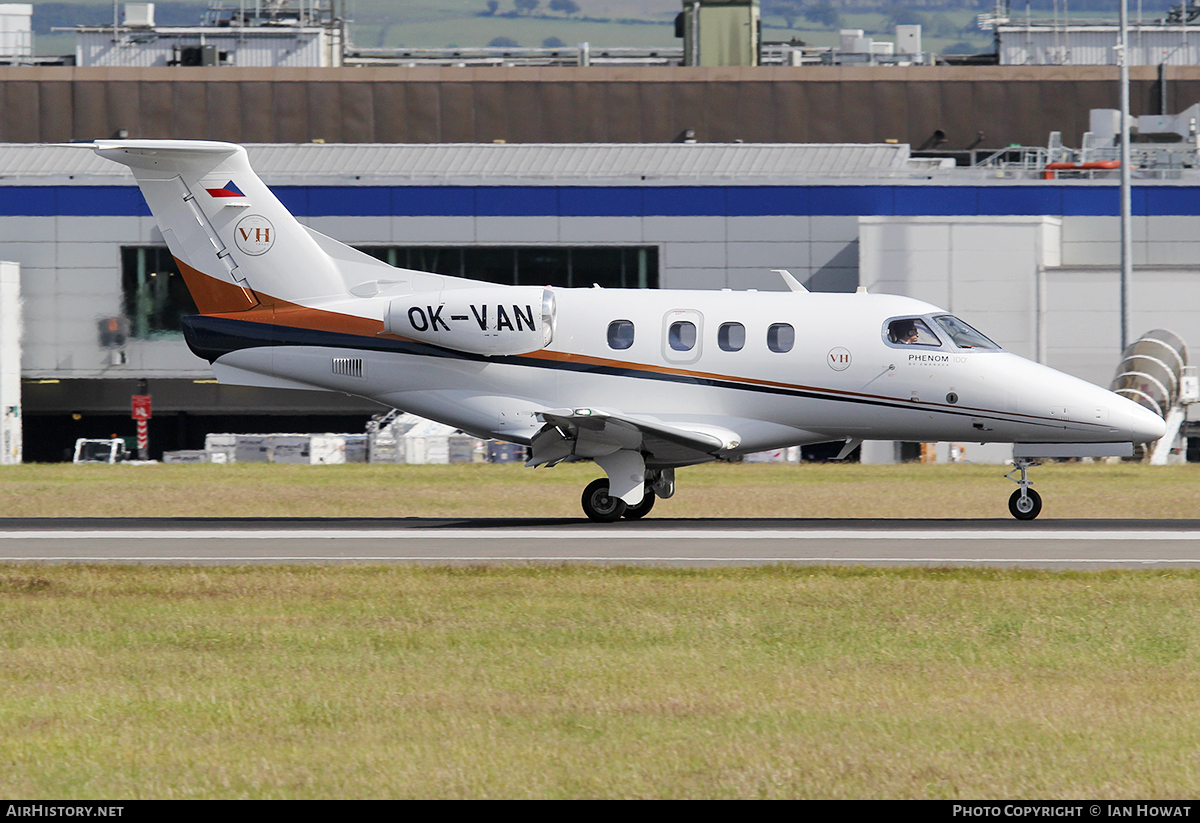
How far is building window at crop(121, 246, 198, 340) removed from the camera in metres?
54.9

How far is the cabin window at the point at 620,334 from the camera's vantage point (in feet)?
69.2

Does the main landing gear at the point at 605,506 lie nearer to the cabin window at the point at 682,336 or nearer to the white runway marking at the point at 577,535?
the white runway marking at the point at 577,535

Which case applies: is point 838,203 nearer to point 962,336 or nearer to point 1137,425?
point 962,336

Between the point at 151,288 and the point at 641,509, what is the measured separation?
38.2m

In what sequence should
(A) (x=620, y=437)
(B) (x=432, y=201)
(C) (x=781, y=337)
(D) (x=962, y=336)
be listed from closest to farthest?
(A) (x=620, y=437) < (C) (x=781, y=337) < (D) (x=962, y=336) < (B) (x=432, y=201)

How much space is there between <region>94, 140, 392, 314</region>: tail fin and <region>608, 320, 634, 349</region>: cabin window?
166 inches

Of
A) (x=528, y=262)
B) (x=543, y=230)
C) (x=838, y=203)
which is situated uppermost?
(x=838, y=203)

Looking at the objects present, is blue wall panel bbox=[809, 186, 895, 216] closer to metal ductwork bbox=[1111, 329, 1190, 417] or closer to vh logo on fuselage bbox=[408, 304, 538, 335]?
metal ductwork bbox=[1111, 329, 1190, 417]

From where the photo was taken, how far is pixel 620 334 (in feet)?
69.3

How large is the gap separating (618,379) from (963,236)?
34309 millimetres

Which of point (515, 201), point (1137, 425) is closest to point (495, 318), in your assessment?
point (1137, 425)

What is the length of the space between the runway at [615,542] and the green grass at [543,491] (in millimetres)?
3660

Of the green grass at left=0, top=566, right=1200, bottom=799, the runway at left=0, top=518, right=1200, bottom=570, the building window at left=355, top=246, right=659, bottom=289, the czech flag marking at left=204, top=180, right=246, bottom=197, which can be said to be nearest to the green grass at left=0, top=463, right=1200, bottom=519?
the runway at left=0, top=518, right=1200, bottom=570

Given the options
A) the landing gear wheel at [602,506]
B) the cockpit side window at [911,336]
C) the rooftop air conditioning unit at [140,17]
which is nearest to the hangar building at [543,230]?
the rooftop air conditioning unit at [140,17]
